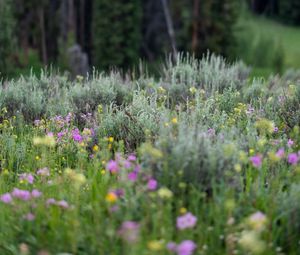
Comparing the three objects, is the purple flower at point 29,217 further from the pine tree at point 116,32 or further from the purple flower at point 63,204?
the pine tree at point 116,32

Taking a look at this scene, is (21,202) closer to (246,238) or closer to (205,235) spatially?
(205,235)

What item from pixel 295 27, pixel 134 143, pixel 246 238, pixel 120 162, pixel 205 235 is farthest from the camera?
pixel 295 27

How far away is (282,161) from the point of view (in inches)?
160

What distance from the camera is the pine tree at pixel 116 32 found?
1141 inches

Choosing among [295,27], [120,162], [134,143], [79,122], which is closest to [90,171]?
[120,162]

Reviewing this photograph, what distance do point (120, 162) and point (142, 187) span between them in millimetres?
283

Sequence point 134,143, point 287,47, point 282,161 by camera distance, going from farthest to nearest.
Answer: point 287,47, point 134,143, point 282,161

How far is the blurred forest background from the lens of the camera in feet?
91.8

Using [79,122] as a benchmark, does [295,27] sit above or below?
below

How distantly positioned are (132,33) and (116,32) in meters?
0.92

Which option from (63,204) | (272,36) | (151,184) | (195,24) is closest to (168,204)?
(151,184)

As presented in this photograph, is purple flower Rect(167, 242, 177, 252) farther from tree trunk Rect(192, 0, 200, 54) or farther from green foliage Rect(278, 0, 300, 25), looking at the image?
green foliage Rect(278, 0, 300, 25)

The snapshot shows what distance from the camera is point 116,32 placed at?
29266 millimetres

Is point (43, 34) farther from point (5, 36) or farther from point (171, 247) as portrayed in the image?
point (171, 247)
